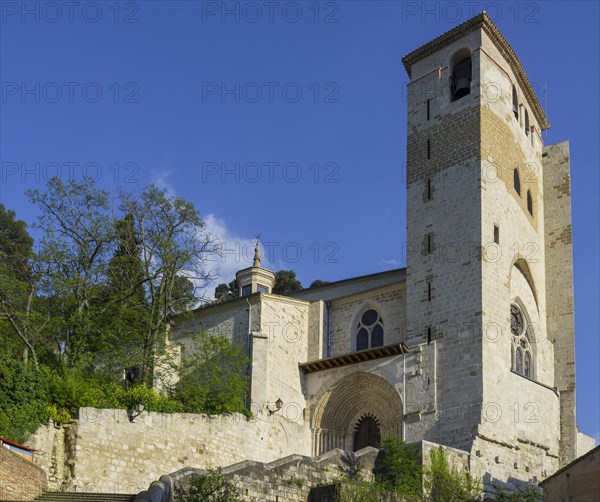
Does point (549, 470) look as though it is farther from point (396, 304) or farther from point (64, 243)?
point (64, 243)

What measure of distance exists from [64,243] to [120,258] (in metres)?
1.95

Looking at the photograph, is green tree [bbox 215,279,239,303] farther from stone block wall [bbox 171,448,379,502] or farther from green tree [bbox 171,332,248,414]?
stone block wall [bbox 171,448,379,502]

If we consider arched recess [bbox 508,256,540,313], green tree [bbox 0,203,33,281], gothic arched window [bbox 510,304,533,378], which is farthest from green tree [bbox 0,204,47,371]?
arched recess [bbox 508,256,540,313]

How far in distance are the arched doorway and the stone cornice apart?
516 inches

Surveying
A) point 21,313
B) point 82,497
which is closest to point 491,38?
point 21,313

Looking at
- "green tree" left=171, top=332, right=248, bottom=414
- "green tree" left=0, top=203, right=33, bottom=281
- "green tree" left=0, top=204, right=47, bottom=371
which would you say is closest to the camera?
"green tree" left=0, top=204, right=47, bottom=371

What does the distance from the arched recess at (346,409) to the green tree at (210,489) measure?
12057 mm

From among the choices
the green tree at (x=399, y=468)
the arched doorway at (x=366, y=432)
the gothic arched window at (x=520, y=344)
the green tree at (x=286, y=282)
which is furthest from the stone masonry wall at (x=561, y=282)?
the green tree at (x=286, y=282)

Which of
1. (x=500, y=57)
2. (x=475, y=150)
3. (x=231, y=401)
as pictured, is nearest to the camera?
(x=231, y=401)

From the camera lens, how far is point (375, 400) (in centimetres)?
3275

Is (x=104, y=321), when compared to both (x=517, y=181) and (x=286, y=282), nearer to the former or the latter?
(x=517, y=181)

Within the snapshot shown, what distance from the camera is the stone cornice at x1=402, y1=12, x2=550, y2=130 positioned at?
116 feet

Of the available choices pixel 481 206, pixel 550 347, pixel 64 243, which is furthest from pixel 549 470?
pixel 64 243

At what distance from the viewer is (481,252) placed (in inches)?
1250
